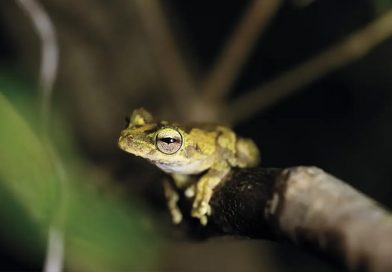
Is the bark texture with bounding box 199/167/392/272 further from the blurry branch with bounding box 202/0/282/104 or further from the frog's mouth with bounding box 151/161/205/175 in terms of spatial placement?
the blurry branch with bounding box 202/0/282/104

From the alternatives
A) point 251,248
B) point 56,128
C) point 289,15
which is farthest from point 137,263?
point 289,15

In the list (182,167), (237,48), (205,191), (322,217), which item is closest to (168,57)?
(237,48)

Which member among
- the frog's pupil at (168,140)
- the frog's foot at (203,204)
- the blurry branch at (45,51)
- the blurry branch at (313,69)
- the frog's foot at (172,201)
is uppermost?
the blurry branch at (313,69)

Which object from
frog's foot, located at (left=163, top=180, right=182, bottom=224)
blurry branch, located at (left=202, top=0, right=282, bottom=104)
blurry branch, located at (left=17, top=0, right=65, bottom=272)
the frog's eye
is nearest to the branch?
the frog's eye

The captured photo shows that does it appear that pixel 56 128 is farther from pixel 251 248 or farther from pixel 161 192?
pixel 251 248

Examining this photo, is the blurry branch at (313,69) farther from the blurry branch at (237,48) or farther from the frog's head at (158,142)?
the frog's head at (158,142)

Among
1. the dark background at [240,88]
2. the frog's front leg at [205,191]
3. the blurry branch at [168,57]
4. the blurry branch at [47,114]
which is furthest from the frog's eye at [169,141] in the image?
the blurry branch at [168,57]

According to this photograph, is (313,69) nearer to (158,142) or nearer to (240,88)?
(240,88)
